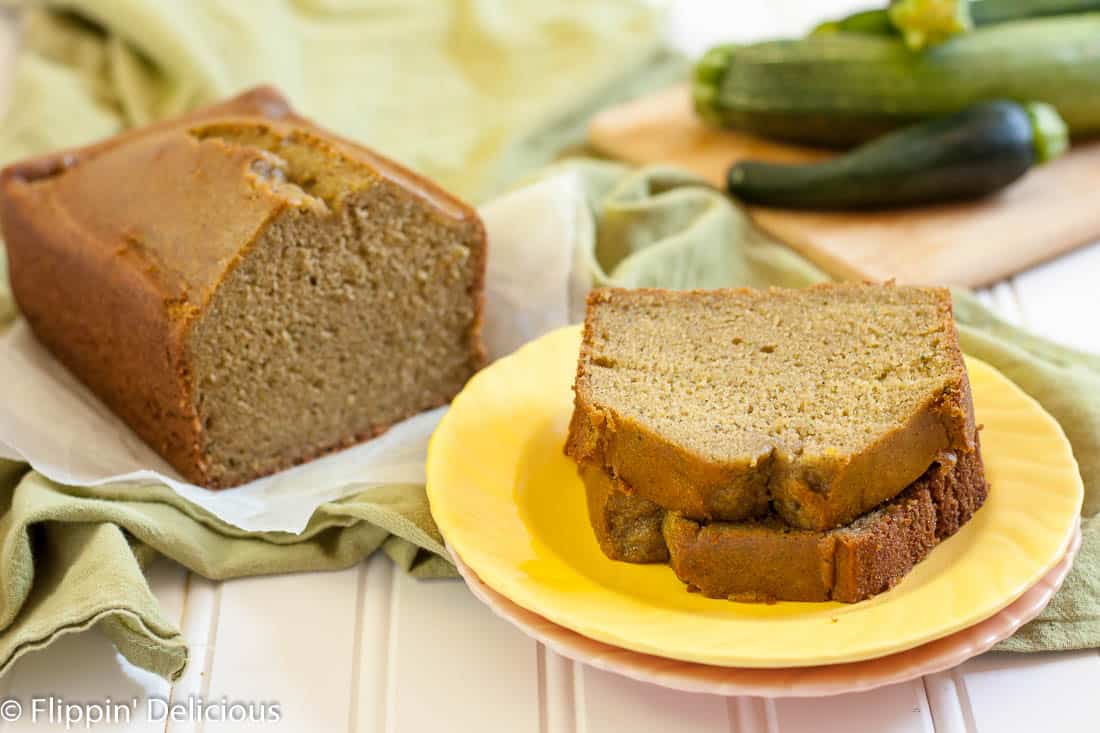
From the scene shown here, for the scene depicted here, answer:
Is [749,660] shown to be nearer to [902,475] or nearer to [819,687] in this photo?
[819,687]

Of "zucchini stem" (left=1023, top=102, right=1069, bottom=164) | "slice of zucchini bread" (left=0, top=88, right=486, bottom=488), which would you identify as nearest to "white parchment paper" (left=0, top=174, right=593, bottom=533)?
"slice of zucchini bread" (left=0, top=88, right=486, bottom=488)

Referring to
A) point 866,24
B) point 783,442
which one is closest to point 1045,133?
point 866,24

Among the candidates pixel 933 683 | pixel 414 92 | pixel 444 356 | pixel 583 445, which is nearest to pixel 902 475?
pixel 933 683

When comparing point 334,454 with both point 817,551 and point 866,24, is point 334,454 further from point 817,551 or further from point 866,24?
point 866,24

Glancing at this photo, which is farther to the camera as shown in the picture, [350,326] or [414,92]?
[414,92]

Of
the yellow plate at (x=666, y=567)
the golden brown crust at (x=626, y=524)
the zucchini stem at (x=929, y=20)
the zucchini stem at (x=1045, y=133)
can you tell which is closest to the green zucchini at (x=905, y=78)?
the zucchini stem at (x=929, y=20)

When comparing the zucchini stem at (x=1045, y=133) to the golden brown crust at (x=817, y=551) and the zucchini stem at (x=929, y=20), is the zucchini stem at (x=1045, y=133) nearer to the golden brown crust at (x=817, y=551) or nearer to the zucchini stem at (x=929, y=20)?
the zucchini stem at (x=929, y=20)
